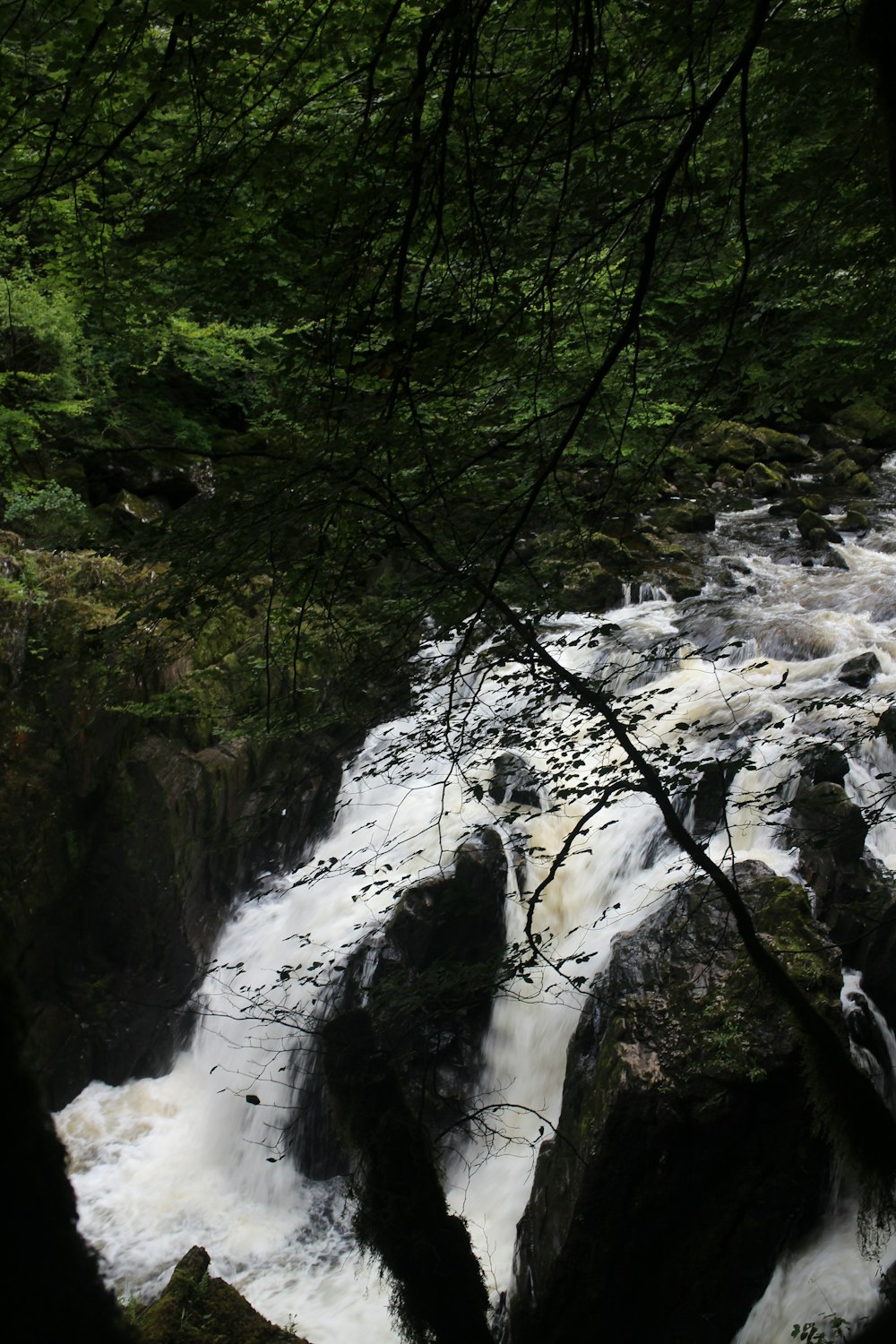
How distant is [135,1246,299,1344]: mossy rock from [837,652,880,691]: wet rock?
6167 millimetres

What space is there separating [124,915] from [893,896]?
6.88 meters

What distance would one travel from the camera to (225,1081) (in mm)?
7574

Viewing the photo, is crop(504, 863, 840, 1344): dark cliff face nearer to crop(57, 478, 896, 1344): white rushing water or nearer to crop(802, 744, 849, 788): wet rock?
crop(57, 478, 896, 1344): white rushing water

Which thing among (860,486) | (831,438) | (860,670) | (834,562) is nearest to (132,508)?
(860,670)

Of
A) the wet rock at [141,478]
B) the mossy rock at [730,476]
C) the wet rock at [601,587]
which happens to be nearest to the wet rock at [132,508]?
the wet rock at [141,478]

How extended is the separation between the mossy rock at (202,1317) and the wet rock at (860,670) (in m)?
6.17

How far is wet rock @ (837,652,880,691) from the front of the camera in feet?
24.8

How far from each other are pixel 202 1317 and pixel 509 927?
307 cm

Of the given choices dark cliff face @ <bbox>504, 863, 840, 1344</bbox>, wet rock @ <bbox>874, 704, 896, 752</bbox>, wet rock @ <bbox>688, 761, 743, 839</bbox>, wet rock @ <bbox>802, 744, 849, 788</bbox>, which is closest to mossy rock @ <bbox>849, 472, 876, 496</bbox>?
wet rock @ <bbox>874, 704, 896, 752</bbox>

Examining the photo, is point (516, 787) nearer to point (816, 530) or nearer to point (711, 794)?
point (711, 794)

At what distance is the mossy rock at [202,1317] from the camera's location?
4.56m

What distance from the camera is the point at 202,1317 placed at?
469cm

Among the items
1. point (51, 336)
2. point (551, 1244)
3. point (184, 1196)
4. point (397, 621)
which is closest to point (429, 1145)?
point (551, 1244)

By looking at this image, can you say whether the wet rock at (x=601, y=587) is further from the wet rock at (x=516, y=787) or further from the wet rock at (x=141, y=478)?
the wet rock at (x=141, y=478)
